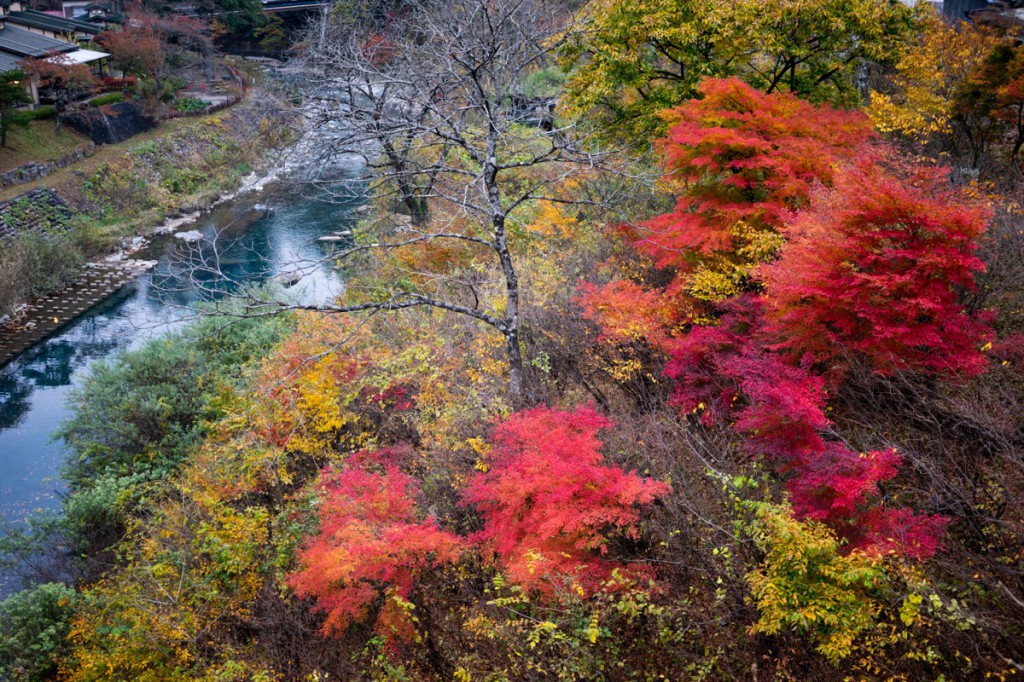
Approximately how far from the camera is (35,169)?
32406 mm

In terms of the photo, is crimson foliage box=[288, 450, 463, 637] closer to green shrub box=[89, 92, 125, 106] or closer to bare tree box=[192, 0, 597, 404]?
bare tree box=[192, 0, 597, 404]

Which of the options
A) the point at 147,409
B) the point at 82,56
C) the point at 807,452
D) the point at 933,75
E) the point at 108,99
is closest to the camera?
the point at 807,452

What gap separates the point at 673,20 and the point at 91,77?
3781 cm

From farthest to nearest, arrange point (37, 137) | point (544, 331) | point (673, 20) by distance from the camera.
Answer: point (37, 137) → point (673, 20) → point (544, 331)

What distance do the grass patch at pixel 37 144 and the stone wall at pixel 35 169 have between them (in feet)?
1.27

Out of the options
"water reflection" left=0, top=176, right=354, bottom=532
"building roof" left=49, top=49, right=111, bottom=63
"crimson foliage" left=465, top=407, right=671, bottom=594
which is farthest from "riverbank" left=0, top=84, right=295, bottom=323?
"crimson foliage" left=465, top=407, right=671, bottom=594

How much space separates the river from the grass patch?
347 inches

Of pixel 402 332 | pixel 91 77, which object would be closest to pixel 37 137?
pixel 91 77

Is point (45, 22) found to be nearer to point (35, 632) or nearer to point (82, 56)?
point (82, 56)

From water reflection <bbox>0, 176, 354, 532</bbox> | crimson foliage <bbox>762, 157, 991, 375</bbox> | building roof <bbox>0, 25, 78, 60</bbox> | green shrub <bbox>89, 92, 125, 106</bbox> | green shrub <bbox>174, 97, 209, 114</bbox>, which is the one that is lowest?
water reflection <bbox>0, 176, 354, 532</bbox>

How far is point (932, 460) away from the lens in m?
7.12

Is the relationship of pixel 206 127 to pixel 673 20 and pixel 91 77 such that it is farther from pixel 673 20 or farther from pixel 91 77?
pixel 673 20

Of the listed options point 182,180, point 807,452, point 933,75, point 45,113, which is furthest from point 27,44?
point 807,452

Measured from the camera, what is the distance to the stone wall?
102 ft
